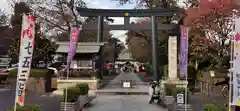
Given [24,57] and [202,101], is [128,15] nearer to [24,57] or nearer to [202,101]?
[202,101]

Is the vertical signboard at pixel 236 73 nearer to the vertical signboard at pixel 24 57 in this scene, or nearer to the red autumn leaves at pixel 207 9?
the vertical signboard at pixel 24 57

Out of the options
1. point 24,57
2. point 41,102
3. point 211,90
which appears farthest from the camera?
point 211,90

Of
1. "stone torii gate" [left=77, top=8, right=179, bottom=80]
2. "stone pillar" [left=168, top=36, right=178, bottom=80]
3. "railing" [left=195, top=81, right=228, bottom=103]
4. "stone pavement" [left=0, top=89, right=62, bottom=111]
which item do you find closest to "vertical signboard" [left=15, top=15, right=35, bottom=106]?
"stone pavement" [left=0, top=89, right=62, bottom=111]

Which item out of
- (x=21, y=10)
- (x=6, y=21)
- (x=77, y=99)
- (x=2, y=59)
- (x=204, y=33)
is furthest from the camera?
(x=2, y=59)

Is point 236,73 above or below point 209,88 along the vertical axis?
above

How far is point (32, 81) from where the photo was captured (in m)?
22.2

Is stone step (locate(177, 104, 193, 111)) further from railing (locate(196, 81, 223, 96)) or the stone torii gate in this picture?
the stone torii gate

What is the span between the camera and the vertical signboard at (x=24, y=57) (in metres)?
7.47

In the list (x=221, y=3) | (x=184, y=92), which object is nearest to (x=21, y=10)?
(x=221, y=3)

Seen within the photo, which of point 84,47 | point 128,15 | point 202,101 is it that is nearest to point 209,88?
point 202,101

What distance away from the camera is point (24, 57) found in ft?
24.6

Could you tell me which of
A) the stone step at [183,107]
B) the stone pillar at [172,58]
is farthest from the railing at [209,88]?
the stone step at [183,107]

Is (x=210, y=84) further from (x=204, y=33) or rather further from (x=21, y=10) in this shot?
(x=21, y=10)

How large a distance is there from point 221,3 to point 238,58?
513 inches
